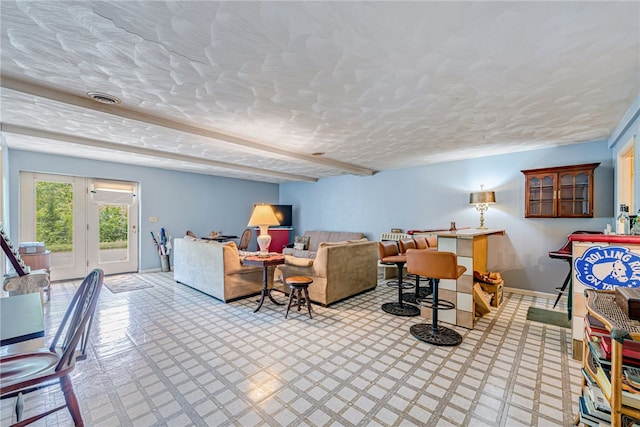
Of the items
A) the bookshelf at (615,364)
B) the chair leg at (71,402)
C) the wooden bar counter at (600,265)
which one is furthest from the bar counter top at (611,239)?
the chair leg at (71,402)

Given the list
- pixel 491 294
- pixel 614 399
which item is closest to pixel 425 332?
pixel 491 294

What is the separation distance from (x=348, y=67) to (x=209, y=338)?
2962mm

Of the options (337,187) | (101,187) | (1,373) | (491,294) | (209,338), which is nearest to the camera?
(1,373)

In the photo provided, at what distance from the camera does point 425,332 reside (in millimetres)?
2941

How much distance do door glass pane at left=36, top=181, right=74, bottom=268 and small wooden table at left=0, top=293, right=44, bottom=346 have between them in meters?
4.49

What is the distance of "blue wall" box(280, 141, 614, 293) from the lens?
408 cm

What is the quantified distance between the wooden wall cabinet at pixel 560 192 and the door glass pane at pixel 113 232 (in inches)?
315

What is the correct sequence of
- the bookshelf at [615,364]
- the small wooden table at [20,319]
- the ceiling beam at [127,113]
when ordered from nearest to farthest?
the bookshelf at [615,364] → the small wooden table at [20,319] → the ceiling beam at [127,113]

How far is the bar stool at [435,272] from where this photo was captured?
2.62m

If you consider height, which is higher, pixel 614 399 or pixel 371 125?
pixel 371 125

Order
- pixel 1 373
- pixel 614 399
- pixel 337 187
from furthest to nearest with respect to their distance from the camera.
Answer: pixel 337 187, pixel 1 373, pixel 614 399

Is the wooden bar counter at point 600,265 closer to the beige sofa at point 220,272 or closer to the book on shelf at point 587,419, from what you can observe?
the book on shelf at point 587,419

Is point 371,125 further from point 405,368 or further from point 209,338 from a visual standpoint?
point 209,338

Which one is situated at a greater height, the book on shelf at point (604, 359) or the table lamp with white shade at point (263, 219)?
the table lamp with white shade at point (263, 219)
